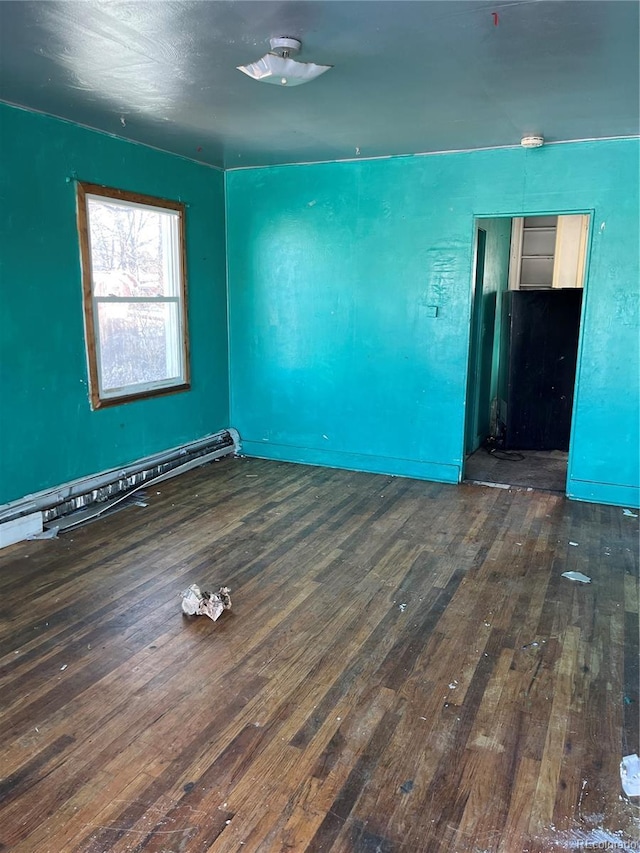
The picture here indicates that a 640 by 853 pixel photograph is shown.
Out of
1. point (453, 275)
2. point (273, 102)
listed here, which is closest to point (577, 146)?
point (453, 275)

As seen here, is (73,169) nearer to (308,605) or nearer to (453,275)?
(453,275)

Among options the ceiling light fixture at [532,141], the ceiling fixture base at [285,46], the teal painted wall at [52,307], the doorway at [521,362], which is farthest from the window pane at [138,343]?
the ceiling light fixture at [532,141]

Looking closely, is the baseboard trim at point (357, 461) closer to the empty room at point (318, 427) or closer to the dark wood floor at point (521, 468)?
the empty room at point (318, 427)

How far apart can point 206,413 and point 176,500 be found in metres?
1.25

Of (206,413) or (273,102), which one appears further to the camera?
(206,413)

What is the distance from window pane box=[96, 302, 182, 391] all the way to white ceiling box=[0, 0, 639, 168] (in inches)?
50.7

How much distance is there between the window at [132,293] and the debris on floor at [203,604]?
2.06m

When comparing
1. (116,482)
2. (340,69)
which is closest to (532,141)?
(340,69)

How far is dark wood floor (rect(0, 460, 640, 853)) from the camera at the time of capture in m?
1.88

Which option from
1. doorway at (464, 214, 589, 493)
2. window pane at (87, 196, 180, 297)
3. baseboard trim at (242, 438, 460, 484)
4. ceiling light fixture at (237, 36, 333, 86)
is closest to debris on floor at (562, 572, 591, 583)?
baseboard trim at (242, 438, 460, 484)

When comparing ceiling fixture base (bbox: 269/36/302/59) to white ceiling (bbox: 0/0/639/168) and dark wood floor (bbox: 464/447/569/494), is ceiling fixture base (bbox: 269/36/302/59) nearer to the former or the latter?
white ceiling (bbox: 0/0/639/168)

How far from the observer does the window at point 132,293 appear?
444cm

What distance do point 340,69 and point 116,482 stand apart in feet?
10.6

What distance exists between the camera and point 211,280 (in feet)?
18.7
